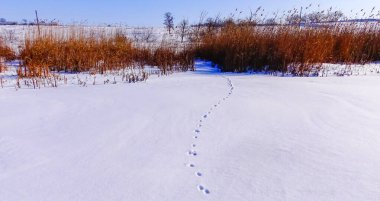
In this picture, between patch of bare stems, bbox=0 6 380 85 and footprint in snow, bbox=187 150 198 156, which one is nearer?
footprint in snow, bbox=187 150 198 156

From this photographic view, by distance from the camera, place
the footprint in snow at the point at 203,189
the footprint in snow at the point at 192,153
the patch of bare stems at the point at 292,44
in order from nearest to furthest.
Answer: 1. the footprint in snow at the point at 203,189
2. the footprint in snow at the point at 192,153
3. the patch of bare stems at the point at 292,44

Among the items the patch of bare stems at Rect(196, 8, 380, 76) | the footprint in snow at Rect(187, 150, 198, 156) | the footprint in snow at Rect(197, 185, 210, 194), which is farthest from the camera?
the patch of bare stems at Rect(196, 8, 380, 76)

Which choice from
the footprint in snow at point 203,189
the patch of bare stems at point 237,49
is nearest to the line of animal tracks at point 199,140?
the footprint in snow at point 203,189

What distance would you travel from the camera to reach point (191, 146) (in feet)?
8.16

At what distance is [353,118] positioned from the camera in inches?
123

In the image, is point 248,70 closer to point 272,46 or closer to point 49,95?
point 272,46

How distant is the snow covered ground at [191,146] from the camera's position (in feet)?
6.11

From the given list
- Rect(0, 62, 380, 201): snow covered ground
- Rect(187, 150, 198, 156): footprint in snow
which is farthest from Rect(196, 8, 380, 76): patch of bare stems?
Rect(187, 150, 198, 156): footprint in snow

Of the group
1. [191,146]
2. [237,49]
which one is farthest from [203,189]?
[237,49]

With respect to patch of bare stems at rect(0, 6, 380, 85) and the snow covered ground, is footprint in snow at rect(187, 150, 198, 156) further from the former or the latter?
patch of bare stems at rect(0, 6, 380, 85)

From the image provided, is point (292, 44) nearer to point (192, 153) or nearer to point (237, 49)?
point (237, 49)

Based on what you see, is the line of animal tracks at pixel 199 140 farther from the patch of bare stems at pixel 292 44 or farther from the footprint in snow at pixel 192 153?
the patch of bare stems at pixel 292 44

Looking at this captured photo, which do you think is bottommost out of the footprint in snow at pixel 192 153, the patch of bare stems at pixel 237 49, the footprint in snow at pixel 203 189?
the footprint in snow at pixel 203 189

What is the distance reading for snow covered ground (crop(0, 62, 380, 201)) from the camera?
1.86 metres
